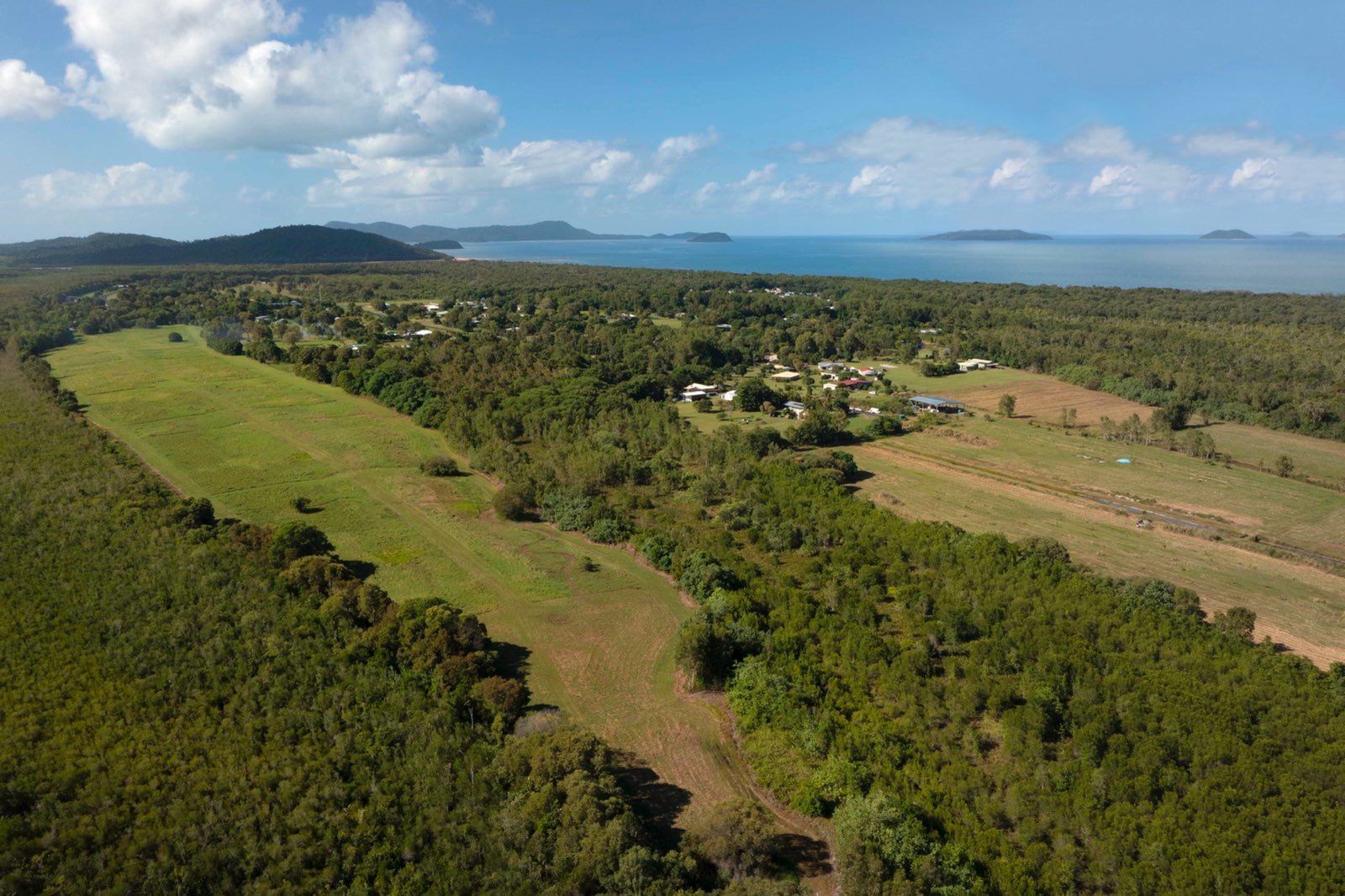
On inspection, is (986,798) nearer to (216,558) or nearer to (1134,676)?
(1134,676)

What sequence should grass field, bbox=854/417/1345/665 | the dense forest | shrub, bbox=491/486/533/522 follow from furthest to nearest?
shrub, bbox=491/486/533/522
grass field, bbox=854/417/1345/665
the dense forest

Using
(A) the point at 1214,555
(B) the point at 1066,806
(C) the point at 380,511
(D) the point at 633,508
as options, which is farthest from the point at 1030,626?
(C) the point at 380,511

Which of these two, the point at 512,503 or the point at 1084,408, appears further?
the point at 1084,408

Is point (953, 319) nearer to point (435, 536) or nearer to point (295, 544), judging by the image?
point (435, 536)

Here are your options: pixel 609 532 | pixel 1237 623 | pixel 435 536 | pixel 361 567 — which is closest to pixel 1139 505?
pixel 1237 623

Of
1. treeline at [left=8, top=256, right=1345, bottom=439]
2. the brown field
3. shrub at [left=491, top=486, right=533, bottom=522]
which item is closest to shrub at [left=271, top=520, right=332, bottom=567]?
shrub at [left=491, top=486, right=533, bottom=522]

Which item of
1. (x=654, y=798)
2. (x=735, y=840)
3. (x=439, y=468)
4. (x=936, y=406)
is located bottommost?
(x=654, y=798)

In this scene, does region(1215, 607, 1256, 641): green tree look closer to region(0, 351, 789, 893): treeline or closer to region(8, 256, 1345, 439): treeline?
region(0, 351, 789, 893): treeline

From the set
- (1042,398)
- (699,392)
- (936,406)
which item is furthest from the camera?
(699,392)
